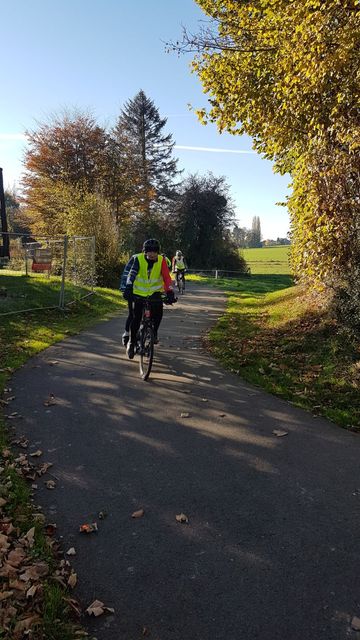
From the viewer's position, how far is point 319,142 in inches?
323

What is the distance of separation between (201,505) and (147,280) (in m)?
4.29

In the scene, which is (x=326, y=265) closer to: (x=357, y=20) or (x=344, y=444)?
(x=357, y=20)

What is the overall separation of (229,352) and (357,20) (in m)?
5.85

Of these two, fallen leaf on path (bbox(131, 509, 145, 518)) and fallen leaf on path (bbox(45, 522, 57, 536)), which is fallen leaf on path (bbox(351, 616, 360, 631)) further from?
fallen leaf on path (bbox(45, 522, 57, 536))

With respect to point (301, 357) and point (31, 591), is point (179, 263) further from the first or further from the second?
point (31, 591)

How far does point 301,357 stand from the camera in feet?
26.6

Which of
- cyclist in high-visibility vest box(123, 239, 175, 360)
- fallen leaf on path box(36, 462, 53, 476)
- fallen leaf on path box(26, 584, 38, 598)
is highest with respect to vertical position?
cyclist in high-visibility vest box(123, 239, 175, 360)

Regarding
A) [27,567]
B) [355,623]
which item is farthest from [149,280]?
[355,623]

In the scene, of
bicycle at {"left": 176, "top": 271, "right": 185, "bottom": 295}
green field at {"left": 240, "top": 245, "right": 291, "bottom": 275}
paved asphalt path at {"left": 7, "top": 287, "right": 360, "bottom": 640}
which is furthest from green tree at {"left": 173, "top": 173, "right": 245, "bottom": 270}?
paved asphalt path at {"left": 7, "top": 287, "right": 360, "bottom": 640}

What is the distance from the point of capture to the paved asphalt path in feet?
8.95

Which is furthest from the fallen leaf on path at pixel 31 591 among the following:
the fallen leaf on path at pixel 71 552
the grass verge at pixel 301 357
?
the grass verge at pixel 301 357

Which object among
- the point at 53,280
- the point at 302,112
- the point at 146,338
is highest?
the point at 302,112

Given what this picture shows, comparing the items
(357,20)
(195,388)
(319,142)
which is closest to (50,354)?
(195,388)

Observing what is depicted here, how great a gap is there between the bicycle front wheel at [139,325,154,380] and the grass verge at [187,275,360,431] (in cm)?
160
